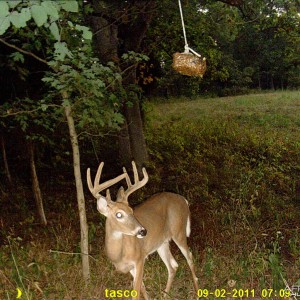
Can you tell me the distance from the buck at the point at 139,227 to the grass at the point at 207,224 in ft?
1.19

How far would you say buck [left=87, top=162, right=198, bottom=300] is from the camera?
3938mm

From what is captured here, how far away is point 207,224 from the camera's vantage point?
6.39 m

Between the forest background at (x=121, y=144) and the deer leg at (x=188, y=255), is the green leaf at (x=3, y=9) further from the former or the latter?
the deer leg at (x=188, y=255)

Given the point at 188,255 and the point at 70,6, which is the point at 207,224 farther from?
the point at 70,6

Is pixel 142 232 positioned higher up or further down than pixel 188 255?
higher up

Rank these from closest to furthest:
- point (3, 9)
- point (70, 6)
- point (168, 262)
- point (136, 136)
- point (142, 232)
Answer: point (3, 9) < point (70, 6) < point (142, 232) < point (168, 262) < point (136, 136)

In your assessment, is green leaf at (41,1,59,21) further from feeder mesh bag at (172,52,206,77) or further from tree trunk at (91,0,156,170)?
tree trunk at (91,0,156,170)

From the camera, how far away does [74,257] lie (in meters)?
5.16

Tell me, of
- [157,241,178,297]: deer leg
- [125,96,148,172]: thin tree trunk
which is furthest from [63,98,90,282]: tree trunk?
→ [125,96,148,172]: thin tree trunk

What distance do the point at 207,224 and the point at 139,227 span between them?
2.69 meters

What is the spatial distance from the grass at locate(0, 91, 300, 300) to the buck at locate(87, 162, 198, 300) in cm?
36

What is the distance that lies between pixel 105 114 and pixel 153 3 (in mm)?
3973

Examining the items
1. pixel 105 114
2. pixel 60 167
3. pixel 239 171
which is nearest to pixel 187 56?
pixel 105 114

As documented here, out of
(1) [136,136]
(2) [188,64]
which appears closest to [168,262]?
(2) [188,64]
